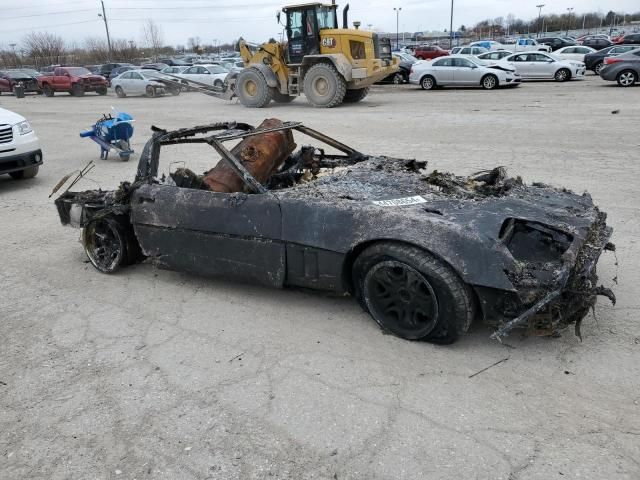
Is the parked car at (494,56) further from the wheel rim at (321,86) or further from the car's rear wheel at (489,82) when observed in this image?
the wheel rim at (321,86)

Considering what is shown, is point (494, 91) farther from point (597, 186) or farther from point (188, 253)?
point (188, 253)

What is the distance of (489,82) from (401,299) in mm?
20071

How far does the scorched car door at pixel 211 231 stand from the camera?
390 centimetres

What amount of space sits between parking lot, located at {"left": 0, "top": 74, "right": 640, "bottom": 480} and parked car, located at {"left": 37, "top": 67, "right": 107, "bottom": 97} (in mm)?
26787

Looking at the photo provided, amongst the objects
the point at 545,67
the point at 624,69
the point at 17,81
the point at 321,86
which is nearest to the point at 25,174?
the point at 321,86

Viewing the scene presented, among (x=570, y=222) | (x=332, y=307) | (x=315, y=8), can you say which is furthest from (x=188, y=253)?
(x=315, y=8)

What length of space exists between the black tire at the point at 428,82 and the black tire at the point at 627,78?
6.79m

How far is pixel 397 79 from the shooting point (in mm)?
26406

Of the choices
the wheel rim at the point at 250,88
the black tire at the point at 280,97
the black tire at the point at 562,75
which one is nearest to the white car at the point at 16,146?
the wheel rim at the point at 250,88

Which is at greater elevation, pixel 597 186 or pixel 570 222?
pixel 570 222

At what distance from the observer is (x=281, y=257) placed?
3.84m

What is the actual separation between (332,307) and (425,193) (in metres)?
1.11

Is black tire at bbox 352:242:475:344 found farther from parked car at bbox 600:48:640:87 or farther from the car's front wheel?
the car's front wheel

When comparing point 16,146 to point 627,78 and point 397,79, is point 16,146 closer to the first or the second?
point 627,78
